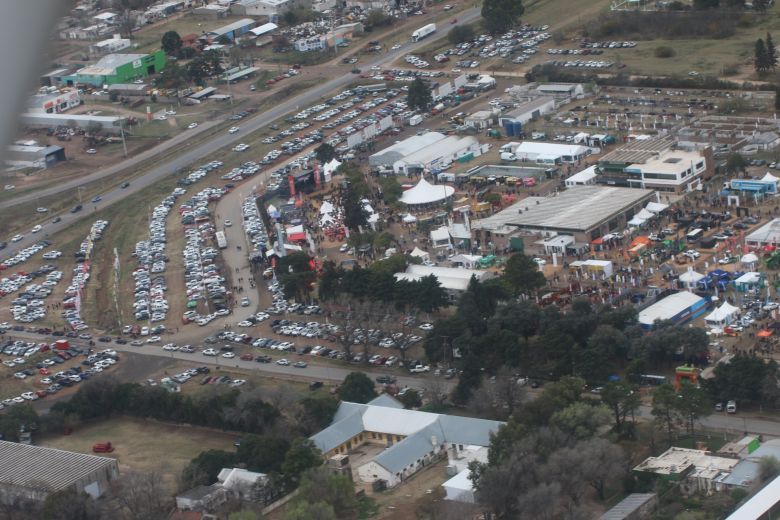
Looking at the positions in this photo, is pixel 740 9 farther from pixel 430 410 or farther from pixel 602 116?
pixel 430 410

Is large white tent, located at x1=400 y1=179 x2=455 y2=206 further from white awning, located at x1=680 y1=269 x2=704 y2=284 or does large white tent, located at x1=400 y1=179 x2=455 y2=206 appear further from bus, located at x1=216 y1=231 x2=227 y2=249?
white awning, located at x1=680 y1=269 x2=704 y2=284

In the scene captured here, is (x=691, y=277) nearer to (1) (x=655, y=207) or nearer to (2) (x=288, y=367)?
(1) (x=655, y=207)

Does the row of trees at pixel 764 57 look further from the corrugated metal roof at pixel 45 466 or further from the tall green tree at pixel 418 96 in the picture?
the corrugated metal roof at pixel 45 466


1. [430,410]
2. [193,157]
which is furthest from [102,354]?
[193,157]

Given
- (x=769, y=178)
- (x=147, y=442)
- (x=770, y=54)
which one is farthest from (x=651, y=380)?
(x=770, y=54)

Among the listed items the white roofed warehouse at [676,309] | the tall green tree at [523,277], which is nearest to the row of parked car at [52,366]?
the tall green tree at [523,277]

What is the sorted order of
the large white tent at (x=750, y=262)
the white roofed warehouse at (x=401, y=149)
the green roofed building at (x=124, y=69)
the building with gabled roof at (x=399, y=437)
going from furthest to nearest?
the green roofed building at (x=124, y=69) < the white roofed warehouse at (x=401, y=149) < the large white tent at (x=750, y=262) < the building with gabled roof at (x=399, y=437)
